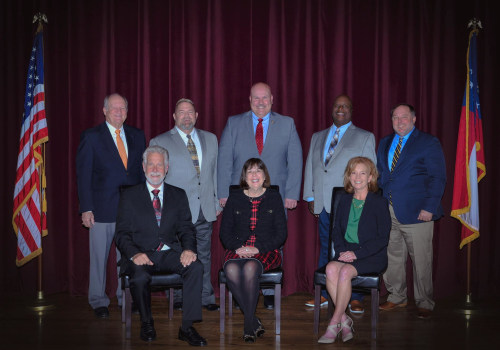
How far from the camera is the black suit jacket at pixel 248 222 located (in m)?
3.67

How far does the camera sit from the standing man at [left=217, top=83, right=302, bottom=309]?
421 centimetres

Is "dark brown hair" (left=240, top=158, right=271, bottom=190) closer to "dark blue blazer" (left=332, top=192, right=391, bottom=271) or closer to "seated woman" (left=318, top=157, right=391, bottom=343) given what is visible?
"seated woman" (left=318, top=157, right=391, bottom=343)

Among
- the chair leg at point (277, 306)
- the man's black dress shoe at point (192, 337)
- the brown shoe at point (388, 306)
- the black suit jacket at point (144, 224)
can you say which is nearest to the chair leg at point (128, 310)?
the black suit jacket at point (144, 224)

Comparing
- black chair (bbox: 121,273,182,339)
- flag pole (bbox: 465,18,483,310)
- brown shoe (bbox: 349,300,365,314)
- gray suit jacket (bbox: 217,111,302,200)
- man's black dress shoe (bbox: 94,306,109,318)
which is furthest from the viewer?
flag pole (bbox: 465,18,483,310)

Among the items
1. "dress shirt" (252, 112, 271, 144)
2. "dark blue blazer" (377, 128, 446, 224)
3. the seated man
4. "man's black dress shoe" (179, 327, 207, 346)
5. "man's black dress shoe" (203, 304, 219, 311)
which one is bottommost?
"man's black dress shoe" (203, 304, 219, 311)

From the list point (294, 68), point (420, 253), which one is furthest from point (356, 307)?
point (294, 68)

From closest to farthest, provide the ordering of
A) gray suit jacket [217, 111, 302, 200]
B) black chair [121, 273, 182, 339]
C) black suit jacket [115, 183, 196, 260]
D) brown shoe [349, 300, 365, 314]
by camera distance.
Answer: black chair [121, 273, 182, 339], black suit jacket [115, 183, 196, 260], brown shoe [349, 300, 365, 314], gray suit jacket [217, 111, 302, 200]

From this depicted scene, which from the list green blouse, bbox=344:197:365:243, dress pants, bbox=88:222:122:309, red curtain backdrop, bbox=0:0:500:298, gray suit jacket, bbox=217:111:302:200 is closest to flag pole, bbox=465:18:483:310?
red curtain backdrop, bbox=0:0:500:298

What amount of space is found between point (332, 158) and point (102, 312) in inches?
96.3

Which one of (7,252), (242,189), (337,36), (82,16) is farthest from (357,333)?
(82,16)

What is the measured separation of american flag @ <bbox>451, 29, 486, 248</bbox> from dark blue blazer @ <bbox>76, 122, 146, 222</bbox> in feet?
10.2

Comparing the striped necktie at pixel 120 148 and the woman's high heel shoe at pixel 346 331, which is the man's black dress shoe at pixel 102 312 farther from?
the woman's high heel shoe at pixel 346 331

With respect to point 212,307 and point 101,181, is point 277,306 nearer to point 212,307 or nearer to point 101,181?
point 212,307

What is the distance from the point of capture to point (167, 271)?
3.48 meters
